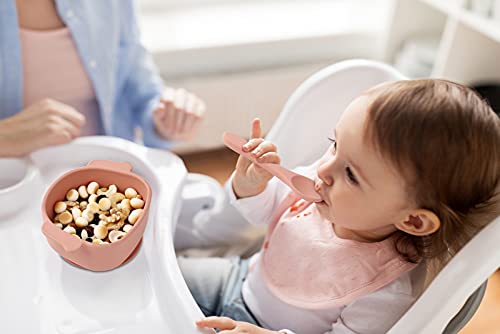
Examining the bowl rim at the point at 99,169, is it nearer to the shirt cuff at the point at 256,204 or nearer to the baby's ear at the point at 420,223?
the shirt cuff at the point at 256,204

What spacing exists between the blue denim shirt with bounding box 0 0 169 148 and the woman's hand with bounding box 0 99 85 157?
0.13 meters

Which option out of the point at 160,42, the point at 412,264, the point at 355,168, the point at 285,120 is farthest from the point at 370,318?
the point at 160,42

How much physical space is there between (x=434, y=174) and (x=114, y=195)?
1.32ft

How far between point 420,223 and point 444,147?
11 centimetres

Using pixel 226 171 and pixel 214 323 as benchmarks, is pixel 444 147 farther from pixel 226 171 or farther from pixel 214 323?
pixel 226 171

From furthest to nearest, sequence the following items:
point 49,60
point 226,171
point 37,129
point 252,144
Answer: point 226,171, point 49,60, point 37,129, point 252,144

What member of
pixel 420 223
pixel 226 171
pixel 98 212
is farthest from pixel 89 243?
pixel 226 171

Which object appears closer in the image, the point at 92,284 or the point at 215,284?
the point at 92,284

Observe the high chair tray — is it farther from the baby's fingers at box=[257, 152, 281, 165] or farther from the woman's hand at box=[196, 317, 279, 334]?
the baby's fingers at box=[257, 152, 281, 165]

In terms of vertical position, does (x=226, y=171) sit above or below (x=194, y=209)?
below

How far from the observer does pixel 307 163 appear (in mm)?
880

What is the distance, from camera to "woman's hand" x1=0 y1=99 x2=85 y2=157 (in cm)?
77

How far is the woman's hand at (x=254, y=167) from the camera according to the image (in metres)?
0.67

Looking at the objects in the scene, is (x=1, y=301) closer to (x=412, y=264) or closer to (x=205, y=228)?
(x=205, y=228)
